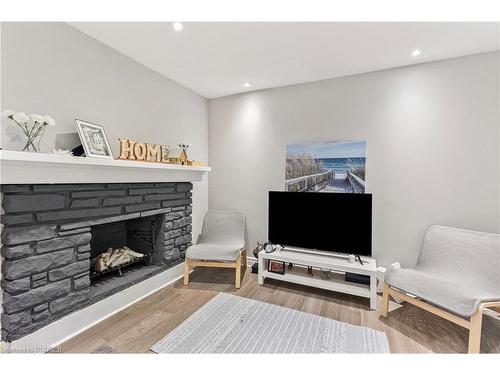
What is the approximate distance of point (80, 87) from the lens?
199 centimetres

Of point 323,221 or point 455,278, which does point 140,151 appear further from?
point 455,278

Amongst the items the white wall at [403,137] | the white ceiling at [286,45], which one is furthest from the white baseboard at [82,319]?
the white ceiling at [286,45]

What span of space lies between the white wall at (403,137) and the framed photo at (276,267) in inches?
21.7

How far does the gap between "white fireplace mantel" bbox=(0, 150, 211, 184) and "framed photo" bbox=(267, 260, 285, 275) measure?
1653mm

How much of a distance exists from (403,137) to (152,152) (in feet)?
9.23

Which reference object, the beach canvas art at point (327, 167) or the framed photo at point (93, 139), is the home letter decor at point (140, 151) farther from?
the beach canvas art at point (327, 167)

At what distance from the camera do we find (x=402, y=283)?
1989 millimetres

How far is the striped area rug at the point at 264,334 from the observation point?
5.70ft

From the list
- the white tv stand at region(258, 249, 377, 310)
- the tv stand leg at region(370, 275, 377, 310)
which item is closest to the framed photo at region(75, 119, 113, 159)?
the white tv stand at region(258, 249, 377, 310)

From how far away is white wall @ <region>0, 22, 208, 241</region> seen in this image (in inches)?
63.9

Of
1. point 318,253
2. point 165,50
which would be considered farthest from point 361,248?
point 165,50

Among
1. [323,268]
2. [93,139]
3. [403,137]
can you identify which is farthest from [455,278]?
[93,139]

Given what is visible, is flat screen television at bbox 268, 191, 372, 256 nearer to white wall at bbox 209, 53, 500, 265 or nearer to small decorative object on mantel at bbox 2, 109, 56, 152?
white wall at bbox 209, 53, 500, 265

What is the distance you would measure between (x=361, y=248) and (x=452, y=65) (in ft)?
6.93
